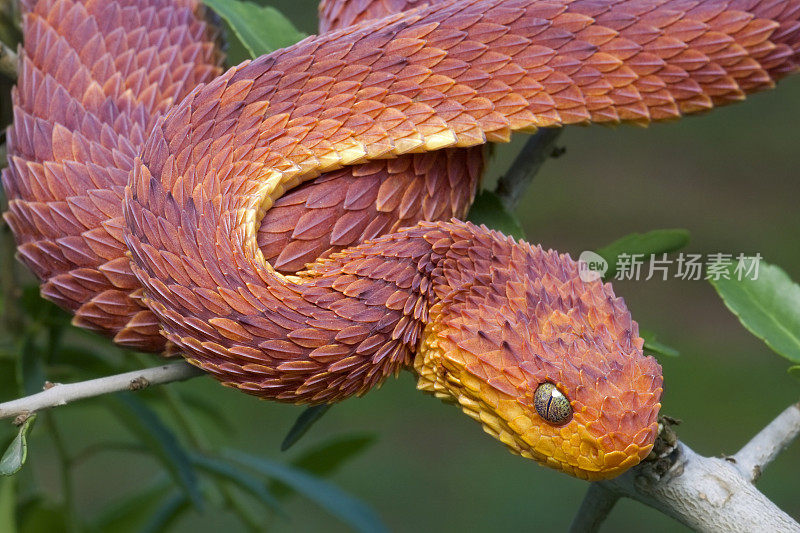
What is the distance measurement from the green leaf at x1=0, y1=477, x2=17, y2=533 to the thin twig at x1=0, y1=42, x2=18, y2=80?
0.62 m

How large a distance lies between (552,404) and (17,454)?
51cm

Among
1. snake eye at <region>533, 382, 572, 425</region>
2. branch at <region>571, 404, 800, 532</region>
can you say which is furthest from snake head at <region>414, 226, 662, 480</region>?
branch at <region>571, 404, 800, 532</region>

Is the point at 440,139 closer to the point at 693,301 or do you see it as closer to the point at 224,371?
the point at 224,371

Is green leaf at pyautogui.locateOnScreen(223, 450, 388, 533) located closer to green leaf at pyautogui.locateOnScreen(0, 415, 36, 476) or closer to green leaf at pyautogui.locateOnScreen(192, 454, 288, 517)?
green leaf at pyautogui.locateOnScreen(192, 454, 288, 517)

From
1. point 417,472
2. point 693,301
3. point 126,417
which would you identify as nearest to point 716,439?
point 693,301

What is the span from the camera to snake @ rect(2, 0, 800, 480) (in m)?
0.90

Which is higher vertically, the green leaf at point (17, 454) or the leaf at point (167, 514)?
the green leaf at point (17, 454)

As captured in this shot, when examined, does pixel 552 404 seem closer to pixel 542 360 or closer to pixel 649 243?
pixel 542 360

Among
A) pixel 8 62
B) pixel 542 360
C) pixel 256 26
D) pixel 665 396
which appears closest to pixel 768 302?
pixel 542 360

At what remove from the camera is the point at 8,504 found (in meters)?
1.43

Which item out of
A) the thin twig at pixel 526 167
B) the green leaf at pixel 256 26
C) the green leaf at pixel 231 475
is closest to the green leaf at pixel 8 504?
the green leaf at pixel 231 475

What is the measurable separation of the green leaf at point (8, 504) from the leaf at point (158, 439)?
19cm

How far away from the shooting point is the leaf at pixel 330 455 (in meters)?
1.83

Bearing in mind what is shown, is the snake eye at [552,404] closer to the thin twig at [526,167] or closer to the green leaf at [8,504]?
the thin twig at [526,167]
